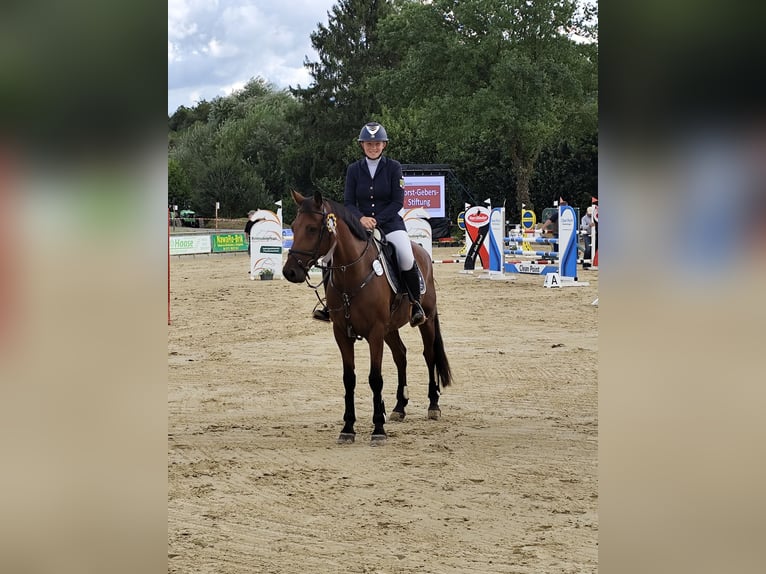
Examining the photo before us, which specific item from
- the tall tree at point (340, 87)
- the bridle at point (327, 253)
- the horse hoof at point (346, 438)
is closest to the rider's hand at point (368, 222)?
the bridle at point (327, 253)

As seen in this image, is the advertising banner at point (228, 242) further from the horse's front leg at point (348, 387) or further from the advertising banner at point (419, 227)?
the horse's front leg at point (348, 387)

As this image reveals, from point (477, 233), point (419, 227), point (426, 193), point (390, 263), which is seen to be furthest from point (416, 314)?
point (426, 193)

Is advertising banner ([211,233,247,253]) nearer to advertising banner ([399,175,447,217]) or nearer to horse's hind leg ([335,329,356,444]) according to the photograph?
advertising banner ([399,175,447,217])

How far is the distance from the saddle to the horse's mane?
0.53 ft

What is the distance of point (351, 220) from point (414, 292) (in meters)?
0.86

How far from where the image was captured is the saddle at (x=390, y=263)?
20.9 ft

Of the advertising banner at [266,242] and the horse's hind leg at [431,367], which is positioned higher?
the advertising banner at [266,242]

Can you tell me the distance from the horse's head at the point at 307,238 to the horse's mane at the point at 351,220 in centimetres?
16

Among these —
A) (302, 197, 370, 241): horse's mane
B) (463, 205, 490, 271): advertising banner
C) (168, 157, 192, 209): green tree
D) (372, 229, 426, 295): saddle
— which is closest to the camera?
(302, 197, 370, 241): horse's mane

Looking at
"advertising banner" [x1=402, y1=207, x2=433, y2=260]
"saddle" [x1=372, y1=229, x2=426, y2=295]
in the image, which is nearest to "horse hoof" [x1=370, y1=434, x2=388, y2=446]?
"saddle" [x1=372, y1=229, x2=426, y2=295]

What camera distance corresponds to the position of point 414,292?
6.62 meters

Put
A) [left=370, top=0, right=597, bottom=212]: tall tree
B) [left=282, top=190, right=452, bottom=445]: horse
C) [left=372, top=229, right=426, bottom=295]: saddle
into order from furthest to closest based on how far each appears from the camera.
Answer: [left=370, top=0, right=597, bottom=212]: tall tree
[left=372, top=229, right=426, bottom=295]: saddle
[left=282, top=190, right=452, bottom=445]: horse

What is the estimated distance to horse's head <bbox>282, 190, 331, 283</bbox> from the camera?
18.6ft
